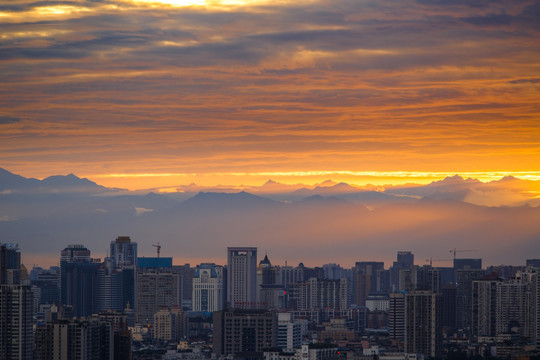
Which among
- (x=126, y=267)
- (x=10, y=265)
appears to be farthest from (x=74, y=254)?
(x=10, y=265)

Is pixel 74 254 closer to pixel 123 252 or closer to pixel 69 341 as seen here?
pixel 123 252

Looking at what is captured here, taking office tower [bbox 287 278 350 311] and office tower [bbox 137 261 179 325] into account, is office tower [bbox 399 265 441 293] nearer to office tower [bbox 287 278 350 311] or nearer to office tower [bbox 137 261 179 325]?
office tower [bbox 287 278 350 311]

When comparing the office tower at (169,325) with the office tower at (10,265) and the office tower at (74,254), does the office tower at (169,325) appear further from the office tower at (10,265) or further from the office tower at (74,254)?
the office tower at (74,254)

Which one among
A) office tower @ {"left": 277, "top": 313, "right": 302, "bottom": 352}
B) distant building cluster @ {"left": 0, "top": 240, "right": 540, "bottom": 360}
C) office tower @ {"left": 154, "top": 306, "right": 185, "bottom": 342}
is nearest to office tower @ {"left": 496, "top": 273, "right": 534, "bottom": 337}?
distant building cluster @ {"left": 0, "top": 240, "right": 540, "bottom": 360}

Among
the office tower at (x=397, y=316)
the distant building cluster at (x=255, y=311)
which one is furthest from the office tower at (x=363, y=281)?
the office tower at (x=397, y=316)

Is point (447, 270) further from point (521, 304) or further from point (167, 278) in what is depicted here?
point (521, 304)
